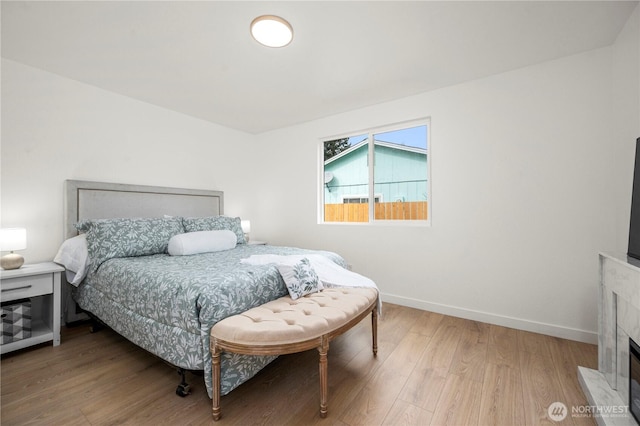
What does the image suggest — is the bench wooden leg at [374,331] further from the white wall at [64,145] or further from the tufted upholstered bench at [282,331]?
the white wall at [64,145]

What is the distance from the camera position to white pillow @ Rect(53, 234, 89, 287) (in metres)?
2.33

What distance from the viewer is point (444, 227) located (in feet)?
9.39

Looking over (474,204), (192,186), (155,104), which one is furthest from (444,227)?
(155,104)

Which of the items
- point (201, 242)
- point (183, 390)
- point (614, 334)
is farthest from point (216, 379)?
point (614, 334)

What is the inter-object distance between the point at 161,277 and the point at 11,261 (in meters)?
1.49

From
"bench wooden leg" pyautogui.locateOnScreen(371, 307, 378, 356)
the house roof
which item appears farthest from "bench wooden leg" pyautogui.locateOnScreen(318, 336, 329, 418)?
the house roof

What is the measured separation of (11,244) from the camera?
2.08 metres

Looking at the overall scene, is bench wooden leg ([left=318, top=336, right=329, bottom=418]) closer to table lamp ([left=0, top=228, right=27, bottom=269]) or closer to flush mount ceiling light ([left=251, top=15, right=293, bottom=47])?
flush mount ceiling light ([left=251, top=15, right=293, bottom=47])

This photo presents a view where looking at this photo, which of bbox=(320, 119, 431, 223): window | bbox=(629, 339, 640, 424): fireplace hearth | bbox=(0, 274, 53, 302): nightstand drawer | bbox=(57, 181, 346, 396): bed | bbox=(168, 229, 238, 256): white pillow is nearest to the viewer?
bbox=(629, 339, 640, 424): fireplace hearth

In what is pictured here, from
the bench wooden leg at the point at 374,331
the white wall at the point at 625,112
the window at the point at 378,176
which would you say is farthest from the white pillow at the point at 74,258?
the white wall at the point at 625,112

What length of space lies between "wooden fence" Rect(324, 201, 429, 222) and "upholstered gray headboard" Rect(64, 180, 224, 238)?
1.73 metres

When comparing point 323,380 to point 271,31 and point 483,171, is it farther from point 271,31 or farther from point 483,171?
point 483,171

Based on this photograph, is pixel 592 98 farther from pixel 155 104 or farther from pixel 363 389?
pixel 155 104

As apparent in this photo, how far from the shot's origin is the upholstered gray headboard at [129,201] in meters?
2.64
